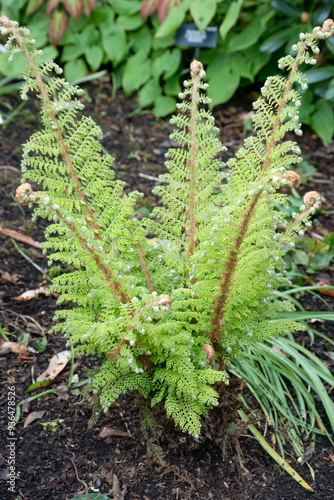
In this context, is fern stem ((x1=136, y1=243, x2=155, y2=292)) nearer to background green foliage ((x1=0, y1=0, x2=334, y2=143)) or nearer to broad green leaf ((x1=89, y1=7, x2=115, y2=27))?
background green foliage ((x1=0, y1=0, x2=334, y2=143))

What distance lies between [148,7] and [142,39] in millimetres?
320

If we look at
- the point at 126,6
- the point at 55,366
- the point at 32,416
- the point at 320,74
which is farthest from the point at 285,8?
the point at 32,416

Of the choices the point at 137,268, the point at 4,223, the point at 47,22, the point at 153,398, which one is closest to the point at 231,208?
the point at 137,268

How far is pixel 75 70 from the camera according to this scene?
4133mm

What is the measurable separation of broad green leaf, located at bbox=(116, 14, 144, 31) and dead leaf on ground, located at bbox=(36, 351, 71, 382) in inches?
118

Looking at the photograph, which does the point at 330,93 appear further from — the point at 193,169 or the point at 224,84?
the point at 193,169

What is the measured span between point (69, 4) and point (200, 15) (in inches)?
44.5

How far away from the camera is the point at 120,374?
1.50 metres

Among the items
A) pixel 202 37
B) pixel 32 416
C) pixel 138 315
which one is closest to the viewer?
pixel 138 315

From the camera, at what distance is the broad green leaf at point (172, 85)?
13.3 ft

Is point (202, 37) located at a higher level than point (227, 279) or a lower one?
higher

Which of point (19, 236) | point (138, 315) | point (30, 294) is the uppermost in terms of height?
point (138, 315)

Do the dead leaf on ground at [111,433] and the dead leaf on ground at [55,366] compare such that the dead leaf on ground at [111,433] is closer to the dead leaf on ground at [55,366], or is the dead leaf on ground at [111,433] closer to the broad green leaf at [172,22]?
the dead leaf on ground at [55,366]

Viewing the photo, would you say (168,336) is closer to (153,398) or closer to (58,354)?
(153,398)
